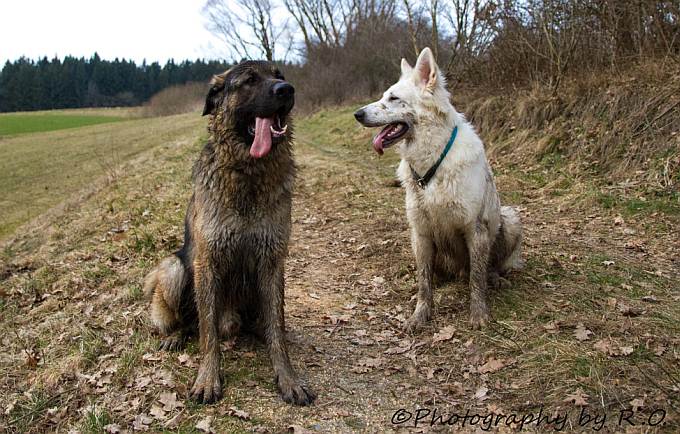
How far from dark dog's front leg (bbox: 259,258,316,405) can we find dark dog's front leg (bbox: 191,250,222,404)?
337 millimetres

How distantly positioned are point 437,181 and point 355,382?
5.91 ft

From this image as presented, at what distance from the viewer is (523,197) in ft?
28.5

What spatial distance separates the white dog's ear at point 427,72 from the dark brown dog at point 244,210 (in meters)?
1.42

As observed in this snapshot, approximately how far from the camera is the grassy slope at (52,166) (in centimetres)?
1579

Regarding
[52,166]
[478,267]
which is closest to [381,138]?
[478,267]

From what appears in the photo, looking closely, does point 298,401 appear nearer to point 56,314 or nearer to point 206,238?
point 206,238

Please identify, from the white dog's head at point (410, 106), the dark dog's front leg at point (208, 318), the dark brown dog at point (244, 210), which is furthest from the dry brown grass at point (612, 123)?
the dark dog's front leg at point (208, 318)

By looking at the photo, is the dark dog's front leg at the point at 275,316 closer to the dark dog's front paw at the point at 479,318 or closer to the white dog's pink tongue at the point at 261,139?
the white dog's pink tongue at the point at 261,139

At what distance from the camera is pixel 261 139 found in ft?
11.5

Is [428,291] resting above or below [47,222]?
above

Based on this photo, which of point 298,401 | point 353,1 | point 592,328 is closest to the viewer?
point 298,401

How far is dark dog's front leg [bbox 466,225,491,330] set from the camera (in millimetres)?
4555

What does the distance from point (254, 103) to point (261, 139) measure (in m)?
0.25

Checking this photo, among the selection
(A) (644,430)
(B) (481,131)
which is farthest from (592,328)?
(B) (481,131)
